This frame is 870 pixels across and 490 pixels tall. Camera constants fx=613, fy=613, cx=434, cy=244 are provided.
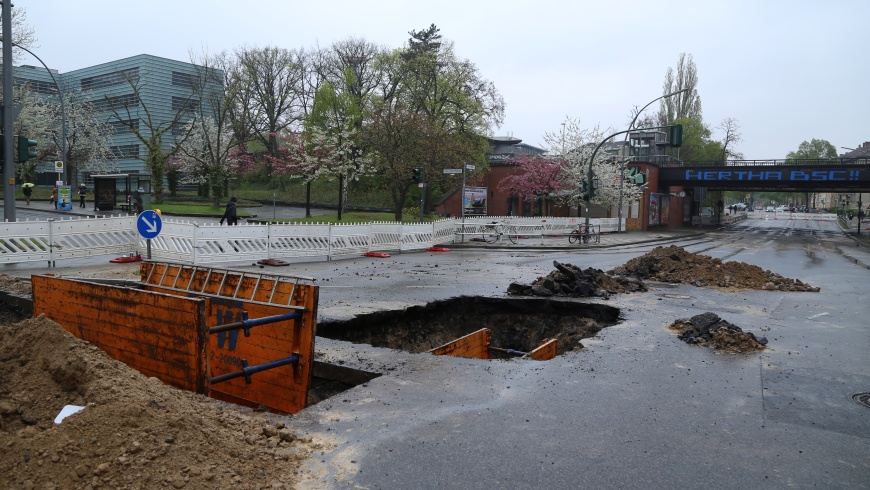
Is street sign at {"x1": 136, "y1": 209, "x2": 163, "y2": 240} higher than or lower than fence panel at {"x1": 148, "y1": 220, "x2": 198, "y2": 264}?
higher

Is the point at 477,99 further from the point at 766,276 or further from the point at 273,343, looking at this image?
the point at 273,343

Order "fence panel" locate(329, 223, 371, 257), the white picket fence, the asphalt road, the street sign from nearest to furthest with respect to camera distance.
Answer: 1. the asphalt road
2. the street sign
3. the white picket fence
4. "fence panel" locate(329, 223, 371, 257)

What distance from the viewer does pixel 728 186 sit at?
187 feet

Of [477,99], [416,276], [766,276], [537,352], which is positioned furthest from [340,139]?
[537,352]

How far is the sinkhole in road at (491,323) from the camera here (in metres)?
10.3

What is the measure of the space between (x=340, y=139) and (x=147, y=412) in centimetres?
3946

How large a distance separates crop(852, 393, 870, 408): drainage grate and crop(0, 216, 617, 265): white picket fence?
50.0 ft

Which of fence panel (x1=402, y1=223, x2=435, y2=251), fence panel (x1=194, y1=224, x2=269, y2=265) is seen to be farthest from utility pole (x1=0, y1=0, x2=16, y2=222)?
fence panel (x1=402, y1=223, x2=435, y2=251)

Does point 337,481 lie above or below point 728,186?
below

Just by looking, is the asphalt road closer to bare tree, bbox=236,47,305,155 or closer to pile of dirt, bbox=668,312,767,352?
pile of dirt, bbox=668,312,767,352

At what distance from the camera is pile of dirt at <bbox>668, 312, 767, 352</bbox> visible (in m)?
8.46

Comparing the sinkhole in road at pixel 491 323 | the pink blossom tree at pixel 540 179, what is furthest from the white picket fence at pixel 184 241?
the pink blossom tree at pixel 540 179

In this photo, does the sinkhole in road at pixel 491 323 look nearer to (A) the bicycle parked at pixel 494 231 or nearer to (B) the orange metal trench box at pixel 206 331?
(B) the orange metal trench box at pixel 206 331

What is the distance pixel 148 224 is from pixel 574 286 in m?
9.51
